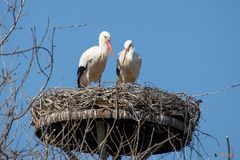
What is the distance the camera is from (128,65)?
12961mm

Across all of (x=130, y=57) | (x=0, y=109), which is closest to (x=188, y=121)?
(x=130, y=57)

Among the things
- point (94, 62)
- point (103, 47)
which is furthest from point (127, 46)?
point (94, 62)

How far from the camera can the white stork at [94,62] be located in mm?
13062

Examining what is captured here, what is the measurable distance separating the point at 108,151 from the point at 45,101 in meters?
1.54

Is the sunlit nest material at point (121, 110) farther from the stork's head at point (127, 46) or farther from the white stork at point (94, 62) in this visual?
the stork's head at point (127, 46)

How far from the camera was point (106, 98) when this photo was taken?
33.4ft

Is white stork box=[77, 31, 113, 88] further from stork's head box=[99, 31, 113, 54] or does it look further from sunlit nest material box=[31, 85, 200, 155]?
sunlit nest material box=[31, 85, 200, 155]

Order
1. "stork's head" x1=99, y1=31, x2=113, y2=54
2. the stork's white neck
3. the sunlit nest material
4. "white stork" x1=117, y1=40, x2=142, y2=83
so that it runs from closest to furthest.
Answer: the sunlit nest material
"white stork" x1=117, y1=40, x2=142, y2=83
the stork's white neck
"stork's head" x1=99, y1=31, x2=113, y2=54

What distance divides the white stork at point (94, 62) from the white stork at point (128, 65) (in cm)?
29

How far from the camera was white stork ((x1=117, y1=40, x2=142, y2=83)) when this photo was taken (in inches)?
512

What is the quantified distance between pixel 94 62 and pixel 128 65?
2.09 ft

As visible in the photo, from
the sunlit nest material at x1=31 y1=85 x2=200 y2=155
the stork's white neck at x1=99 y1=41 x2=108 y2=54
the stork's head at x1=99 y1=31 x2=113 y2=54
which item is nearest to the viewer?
the sunlit nest material at x1=31 y1=85 x2=200 y2=155

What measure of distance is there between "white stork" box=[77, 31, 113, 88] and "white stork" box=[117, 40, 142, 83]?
0.96ft

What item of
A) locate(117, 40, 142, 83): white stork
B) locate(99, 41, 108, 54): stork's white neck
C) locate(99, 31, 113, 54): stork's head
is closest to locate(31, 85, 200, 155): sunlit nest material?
locate(117, 40, 142, 83): white stork
